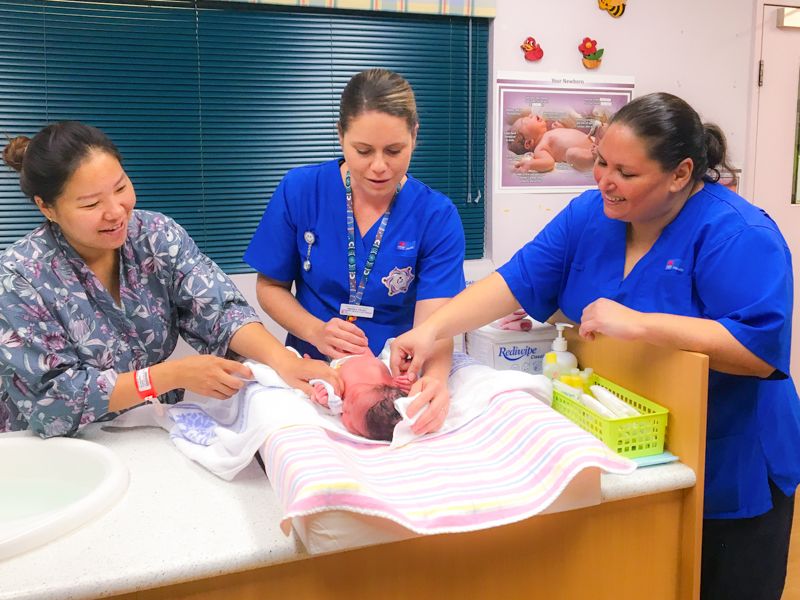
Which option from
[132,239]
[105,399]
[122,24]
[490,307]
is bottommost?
[105,399]

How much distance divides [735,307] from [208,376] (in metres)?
1.11

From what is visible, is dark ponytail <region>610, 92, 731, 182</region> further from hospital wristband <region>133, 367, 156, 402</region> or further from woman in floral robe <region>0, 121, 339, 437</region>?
hospital wristband <region>133, 367, 156, 402</region>

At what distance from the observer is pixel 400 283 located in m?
1.79

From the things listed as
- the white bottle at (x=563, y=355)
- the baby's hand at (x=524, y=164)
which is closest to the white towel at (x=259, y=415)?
the white bottle at (x=563, y=355)

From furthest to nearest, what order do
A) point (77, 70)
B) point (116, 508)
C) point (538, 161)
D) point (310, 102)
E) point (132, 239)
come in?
point (538, 161), point (310, 102), point (77, 70), point (132, 239), point (116, 508)

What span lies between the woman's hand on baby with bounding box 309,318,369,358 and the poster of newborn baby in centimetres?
178

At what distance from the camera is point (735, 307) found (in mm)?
1202

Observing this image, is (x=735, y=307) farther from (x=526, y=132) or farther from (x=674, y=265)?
(x=526, y=132)

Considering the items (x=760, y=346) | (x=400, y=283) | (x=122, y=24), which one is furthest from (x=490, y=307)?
(x=122, y=24)

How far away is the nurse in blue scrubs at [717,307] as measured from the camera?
1.18 metres

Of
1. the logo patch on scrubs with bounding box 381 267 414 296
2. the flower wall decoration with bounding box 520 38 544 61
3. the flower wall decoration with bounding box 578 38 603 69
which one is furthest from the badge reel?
the flower wall decoration with bounding box 578 38 603 69

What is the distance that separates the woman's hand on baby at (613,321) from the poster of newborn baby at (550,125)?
1903mm

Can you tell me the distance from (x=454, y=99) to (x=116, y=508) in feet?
8.23

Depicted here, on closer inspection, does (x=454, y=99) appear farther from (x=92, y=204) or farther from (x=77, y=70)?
(x=92, y=204)
